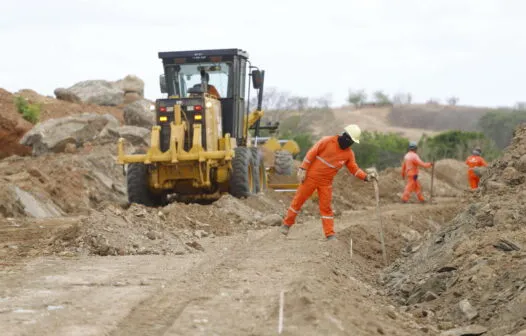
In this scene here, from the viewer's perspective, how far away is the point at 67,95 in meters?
39.9

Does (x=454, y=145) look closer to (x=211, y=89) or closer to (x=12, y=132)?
(x=12, y=132)

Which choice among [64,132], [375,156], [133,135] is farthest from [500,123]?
[64,132]

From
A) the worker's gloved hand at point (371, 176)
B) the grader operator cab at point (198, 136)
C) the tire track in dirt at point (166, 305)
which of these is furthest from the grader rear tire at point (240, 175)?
the tire track in dirt at point (166, 305)

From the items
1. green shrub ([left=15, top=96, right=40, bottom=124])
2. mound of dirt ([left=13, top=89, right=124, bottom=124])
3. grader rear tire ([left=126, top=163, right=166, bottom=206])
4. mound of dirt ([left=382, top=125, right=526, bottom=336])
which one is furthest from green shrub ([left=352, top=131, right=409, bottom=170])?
mound of dirt ([left=382, top=125, right=526, bottom=336])

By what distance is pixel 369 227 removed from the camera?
587 inches

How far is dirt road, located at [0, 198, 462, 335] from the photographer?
624 centimetres

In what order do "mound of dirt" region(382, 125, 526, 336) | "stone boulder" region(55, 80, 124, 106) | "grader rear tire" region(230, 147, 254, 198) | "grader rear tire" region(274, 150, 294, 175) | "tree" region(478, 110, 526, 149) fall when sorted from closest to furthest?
"mound of dirt" region(382, 125, 526, 336) → "grader rear tire" region(230, 147, 254, 198) → "grader rear tire" region(274, 150, 294, 175) → "stone boulder" region(55, 80, 124, 106) → "tree" region(478, 110, 526, 149)

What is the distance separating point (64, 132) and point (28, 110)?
5477mm

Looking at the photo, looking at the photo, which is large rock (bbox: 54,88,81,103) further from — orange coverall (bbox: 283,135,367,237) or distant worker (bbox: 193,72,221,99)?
orange coverall (bbox: 283,135,367,237)

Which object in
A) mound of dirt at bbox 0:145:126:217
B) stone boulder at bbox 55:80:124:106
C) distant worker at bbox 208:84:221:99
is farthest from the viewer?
stone boulder at bbox 55:80:124:106

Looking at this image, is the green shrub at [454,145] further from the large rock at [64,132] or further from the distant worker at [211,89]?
the distant worker at [211,89]

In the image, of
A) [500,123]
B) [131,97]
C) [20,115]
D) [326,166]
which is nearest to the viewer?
[326,166]

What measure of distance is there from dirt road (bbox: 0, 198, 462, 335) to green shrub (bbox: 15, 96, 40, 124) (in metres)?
25.1

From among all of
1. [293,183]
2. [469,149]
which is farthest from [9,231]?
[469,149]
